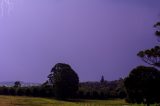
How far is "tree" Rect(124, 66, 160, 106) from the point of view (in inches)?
3085

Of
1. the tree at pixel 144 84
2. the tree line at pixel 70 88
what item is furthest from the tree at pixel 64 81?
the tree at pixel 144 84

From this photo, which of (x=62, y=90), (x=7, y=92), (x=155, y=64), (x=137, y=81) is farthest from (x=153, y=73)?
(x=7, y=92)

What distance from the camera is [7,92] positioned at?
460 ft

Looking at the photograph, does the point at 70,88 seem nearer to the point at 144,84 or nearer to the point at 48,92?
the point at 48,92

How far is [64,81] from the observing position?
126812 mm

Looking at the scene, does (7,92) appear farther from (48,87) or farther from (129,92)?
(129,92)

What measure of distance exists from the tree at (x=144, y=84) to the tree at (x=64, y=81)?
42708mm

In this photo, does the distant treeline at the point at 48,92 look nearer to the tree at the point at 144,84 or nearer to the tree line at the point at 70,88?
the tree line at the point at 70,88

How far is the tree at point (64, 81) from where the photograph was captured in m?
127

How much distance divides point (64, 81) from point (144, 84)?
165ft

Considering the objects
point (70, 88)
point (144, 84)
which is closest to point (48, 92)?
point (70, 88)

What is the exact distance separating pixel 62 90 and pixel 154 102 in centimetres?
5059

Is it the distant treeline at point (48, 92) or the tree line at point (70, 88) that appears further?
the distant treeline at point (48, 92)

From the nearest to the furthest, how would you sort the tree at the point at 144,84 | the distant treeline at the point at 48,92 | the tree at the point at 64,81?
the tree at the point at 144,84 → the tree at the point at 64,81 → the distant treeline at the point at 48,92
